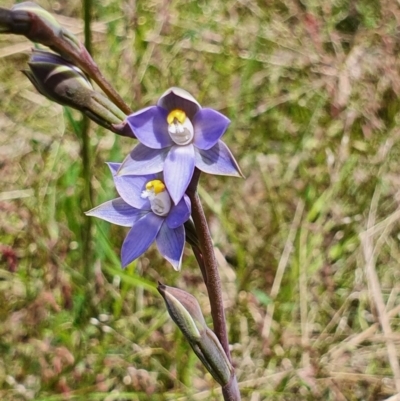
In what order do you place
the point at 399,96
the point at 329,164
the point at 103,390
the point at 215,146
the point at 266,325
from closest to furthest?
the point at 215,146, the point at 103,390, the point at 266,325, the point at 329,164, the point at 399,96

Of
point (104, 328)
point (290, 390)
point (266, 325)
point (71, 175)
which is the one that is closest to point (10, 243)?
point (71, 175)

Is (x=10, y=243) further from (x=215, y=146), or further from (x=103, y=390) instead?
(x=215, y=146)

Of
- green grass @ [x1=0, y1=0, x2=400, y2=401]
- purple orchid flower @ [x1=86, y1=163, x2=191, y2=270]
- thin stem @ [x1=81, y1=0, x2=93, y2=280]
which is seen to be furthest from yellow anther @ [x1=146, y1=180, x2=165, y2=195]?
green grass @ [x1=0, y1=0, x2=400, y2=401]

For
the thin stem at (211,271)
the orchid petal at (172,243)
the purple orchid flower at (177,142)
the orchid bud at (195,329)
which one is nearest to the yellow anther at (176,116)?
the purple orchid flower at (177,142)

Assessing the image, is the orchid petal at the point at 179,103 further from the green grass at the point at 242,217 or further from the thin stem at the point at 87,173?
the green grass at the point at 242,217

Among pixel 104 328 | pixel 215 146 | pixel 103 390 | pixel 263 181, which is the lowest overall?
pixel 103 390

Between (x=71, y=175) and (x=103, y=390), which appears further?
(x=71, y=175)
